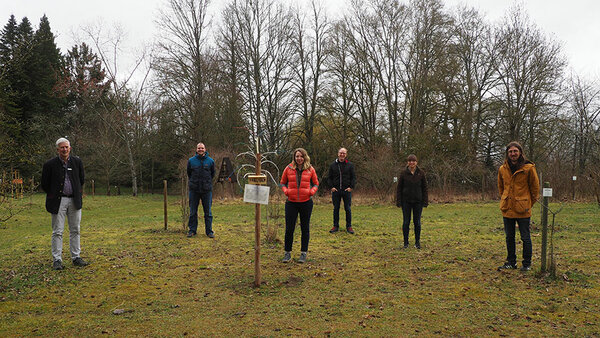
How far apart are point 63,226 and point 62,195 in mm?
479

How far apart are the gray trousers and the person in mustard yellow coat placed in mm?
6000

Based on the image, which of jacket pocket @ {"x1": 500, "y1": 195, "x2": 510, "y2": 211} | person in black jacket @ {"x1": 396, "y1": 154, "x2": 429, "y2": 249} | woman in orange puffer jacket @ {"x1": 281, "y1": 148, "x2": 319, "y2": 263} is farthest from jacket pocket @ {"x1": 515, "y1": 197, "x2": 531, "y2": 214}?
woman in orange puffer jacket @ {"x1": 281, "y1": 148, "x2": 319, "y2": 263}

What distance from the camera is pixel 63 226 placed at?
559cm

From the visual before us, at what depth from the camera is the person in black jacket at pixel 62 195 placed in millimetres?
5410

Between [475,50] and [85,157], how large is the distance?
3021 centimetres

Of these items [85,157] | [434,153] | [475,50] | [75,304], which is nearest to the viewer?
[75,304]

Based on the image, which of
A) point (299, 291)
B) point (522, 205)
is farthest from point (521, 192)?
point (299, 291)

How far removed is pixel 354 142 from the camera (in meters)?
28.5

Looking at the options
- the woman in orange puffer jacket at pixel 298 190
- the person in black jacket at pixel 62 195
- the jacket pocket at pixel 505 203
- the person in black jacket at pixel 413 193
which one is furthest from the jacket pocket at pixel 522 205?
the person in black jacket at pixel 62 195

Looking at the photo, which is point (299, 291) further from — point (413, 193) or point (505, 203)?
point (413, 193)

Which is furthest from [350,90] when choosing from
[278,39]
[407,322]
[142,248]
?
[407,322]

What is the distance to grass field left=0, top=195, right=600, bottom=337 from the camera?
11.8ft

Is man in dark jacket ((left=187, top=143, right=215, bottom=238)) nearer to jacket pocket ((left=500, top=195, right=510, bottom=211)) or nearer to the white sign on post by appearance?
the white sign on post

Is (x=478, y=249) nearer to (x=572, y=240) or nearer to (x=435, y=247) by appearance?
(x=435, y=247)
